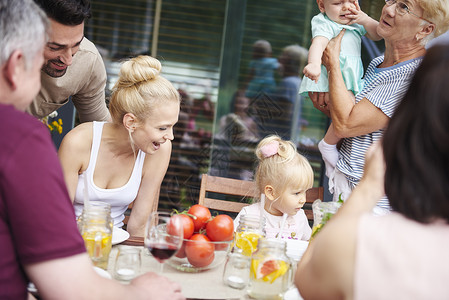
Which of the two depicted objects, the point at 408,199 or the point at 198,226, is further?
the point at 198,226

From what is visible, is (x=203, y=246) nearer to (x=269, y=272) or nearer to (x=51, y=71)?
(x=269, y=272)

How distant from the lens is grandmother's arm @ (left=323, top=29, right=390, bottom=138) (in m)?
2.42

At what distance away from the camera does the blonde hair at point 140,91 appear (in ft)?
8.15

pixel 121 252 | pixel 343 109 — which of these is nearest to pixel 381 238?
pixel 121 252

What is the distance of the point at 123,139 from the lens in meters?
2.57

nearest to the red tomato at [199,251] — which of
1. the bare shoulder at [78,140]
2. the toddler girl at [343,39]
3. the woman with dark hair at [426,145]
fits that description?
the woman with dark hair at [426,145]

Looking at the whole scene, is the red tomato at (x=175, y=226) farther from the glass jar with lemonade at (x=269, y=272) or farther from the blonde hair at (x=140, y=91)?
the blonde hair at (x=140, y=91)

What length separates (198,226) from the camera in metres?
1.81

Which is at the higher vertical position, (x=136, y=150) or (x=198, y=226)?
(x=136, y=150)

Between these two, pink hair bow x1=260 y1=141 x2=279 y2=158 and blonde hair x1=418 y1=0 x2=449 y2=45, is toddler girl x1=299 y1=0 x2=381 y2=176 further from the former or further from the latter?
blonde hair x1=418 y1=0 x2=449 y2=45

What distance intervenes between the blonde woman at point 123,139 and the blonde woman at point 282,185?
2.12ft

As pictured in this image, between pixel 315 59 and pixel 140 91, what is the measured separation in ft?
2.93

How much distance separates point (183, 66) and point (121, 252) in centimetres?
346

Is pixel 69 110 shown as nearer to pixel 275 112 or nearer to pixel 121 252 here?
pixel 275 112
